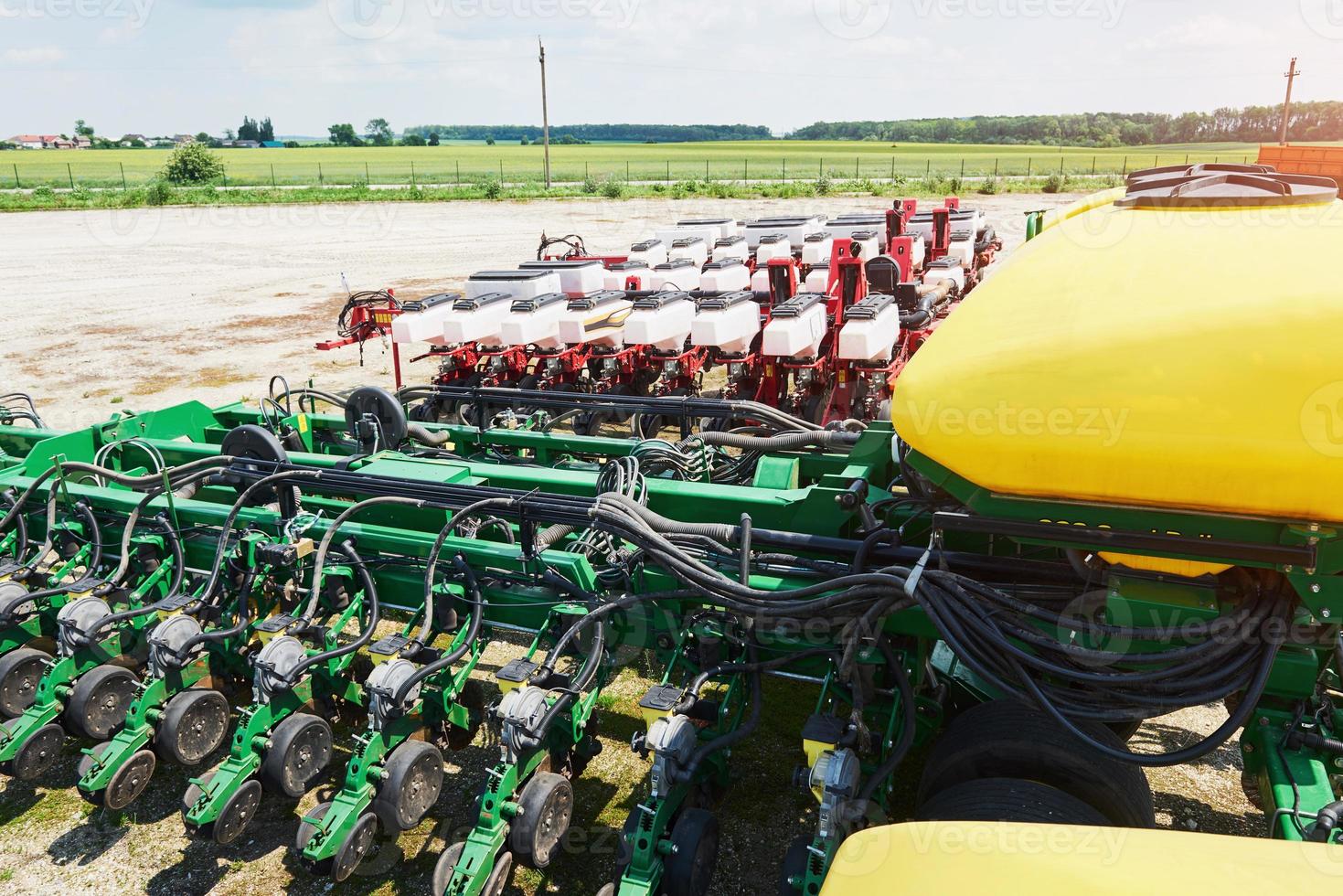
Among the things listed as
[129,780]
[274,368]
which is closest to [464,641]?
[129,780]

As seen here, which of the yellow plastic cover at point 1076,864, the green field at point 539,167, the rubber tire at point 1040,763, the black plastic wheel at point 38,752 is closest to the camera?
the yellow plastic cover at point 1076,864

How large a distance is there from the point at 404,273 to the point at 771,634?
17.9m

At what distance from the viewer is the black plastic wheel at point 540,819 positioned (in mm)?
3123

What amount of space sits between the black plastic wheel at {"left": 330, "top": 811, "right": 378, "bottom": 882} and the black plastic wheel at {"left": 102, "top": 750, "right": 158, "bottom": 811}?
3.37 feet

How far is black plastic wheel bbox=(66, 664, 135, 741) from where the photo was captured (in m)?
3.85

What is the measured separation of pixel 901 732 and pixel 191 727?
2.81 meters

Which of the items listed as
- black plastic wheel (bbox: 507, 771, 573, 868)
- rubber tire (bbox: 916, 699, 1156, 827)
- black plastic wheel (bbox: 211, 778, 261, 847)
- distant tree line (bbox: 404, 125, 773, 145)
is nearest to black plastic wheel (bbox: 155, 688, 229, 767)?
black plastic wheel (bbox: 211, 778, 261, 847)

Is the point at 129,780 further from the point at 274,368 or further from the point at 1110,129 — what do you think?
the point at 1110,129

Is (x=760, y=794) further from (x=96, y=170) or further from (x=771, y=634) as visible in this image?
(x=96, y=170)

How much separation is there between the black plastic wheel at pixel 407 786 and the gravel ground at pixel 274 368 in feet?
1.20

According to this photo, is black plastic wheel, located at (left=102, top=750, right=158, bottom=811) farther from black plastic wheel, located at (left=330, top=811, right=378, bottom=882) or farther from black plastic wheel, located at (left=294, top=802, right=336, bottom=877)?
black plastic wheel, located at (left=330, top=811, right=378, bottom=882)

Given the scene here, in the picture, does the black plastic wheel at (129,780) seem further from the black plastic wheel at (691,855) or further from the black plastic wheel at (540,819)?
the black plastic wheel at (691,855)

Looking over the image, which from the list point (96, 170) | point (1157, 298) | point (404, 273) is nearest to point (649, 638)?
point (1157, 298)

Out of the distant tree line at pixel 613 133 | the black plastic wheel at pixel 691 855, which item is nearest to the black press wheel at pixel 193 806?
the black plastic wheel at pixel 691 855
